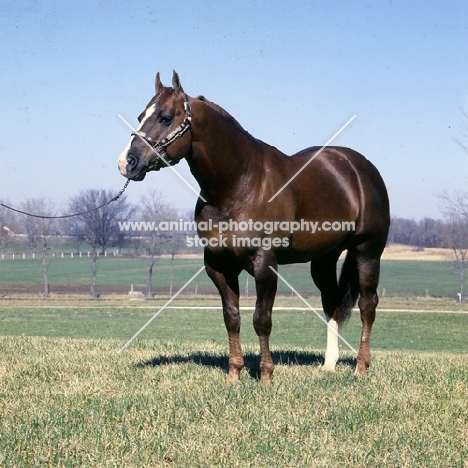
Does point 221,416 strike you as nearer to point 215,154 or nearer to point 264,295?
point 264,295

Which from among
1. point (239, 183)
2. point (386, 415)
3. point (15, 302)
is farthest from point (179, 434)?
Answer: point (15, 302)

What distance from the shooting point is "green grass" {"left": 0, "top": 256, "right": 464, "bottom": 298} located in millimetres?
61281

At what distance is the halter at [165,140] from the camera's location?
576cm

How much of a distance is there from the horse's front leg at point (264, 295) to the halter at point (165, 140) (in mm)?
1281

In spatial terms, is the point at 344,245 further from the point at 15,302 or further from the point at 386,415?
the point at 15,302

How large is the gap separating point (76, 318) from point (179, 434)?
Answer: 3185 centimetres

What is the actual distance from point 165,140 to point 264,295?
178 cm

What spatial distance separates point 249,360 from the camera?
7977 mm

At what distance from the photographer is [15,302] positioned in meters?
47.2

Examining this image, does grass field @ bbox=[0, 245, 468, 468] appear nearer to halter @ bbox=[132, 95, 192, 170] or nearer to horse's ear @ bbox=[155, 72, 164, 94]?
halter @ bbox=[132, 95, 192, 170]

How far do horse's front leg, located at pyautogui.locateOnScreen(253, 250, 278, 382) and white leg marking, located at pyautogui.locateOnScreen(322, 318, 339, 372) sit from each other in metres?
1.39

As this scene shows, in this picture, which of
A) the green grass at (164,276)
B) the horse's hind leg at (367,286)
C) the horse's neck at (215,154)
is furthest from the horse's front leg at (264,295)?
the green grass at (164,276)

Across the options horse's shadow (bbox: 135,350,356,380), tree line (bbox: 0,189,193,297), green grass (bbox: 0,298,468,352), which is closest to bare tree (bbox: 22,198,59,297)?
tree line (bbox: 0,189,193,297)

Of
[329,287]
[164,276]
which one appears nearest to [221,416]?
[329,287]
